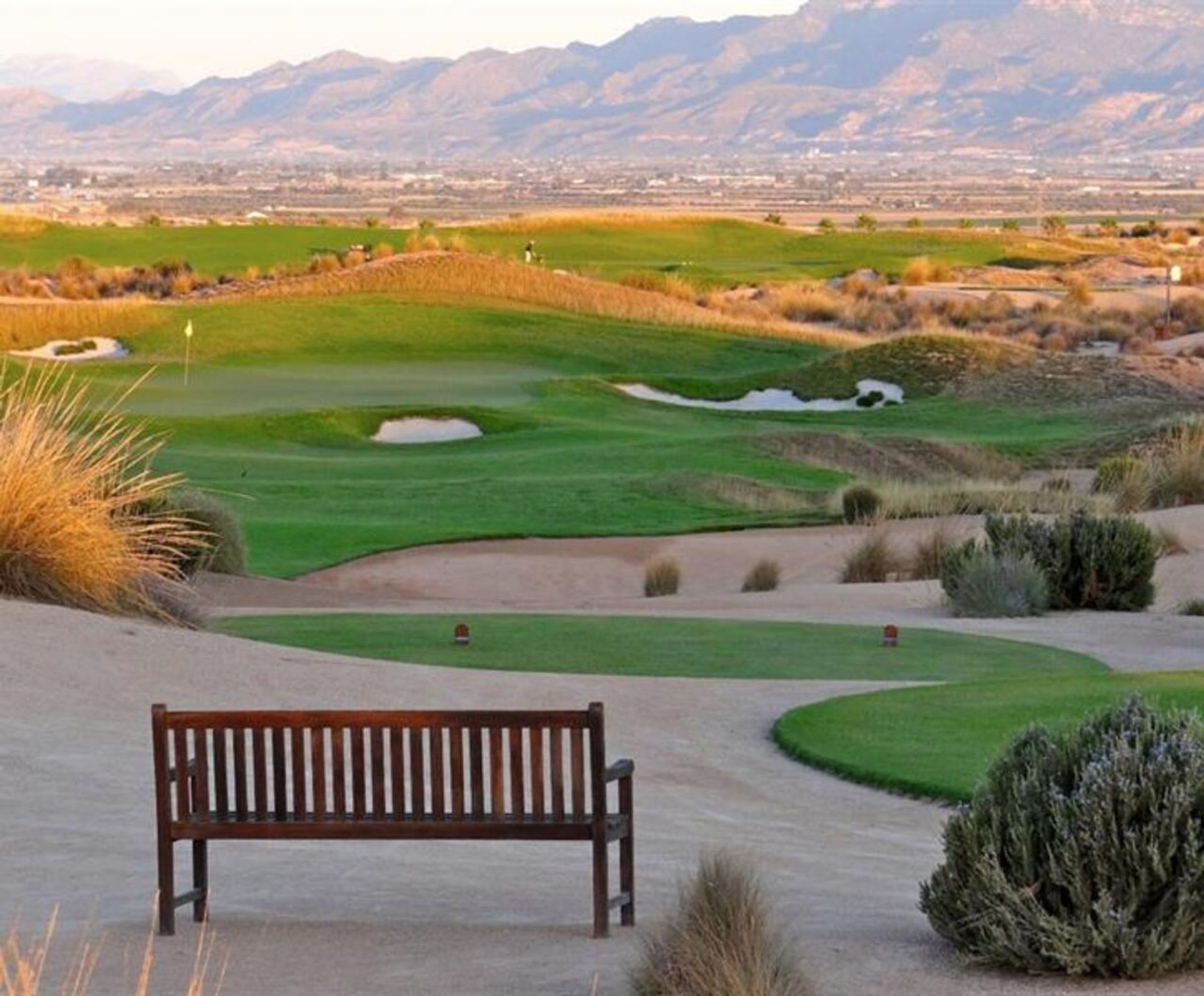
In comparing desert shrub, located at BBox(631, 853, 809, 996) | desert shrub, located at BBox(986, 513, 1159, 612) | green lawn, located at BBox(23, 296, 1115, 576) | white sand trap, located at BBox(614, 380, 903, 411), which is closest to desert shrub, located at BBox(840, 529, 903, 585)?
desert shrub, located at BBox(986, 513, 1159, 612)

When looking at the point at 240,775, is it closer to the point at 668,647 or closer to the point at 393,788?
the point at 393,788

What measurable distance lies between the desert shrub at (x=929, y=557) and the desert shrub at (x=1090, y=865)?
18205mm

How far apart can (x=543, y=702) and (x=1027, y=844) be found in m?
8.12

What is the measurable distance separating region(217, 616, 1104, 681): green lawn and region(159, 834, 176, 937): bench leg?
350 inches

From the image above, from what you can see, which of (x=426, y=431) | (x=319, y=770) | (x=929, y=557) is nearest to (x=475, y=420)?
(x=426, y=431)

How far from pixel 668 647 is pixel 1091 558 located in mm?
6101

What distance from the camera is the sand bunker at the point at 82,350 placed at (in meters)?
52.5

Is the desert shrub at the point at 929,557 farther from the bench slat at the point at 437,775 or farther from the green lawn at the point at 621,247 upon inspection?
the green lawn at the point at 621,247

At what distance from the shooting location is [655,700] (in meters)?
16.8

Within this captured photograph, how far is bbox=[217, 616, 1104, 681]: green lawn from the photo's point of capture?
1872 centimetres

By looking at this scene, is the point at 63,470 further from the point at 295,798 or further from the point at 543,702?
the point at 295,798

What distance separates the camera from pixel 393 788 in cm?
928

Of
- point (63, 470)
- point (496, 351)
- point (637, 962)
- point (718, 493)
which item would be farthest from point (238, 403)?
point (637, 962)

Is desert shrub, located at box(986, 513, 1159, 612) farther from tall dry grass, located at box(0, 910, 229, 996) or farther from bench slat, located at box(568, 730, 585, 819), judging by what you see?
tall dry grass, located at box(0, 910, 229, 996)
